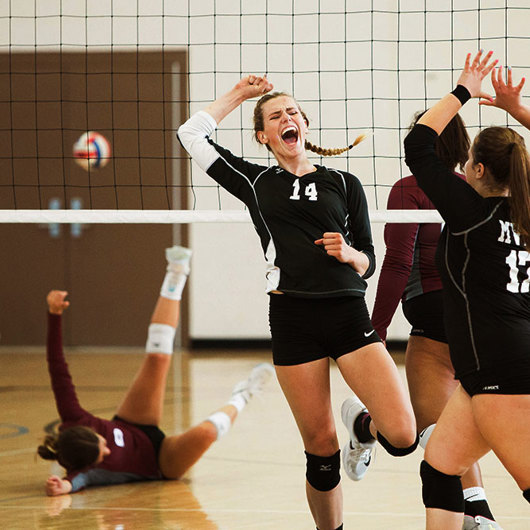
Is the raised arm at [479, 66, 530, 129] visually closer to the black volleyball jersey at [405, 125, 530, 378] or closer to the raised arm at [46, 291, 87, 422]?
the black volleyball jersey at [405, 125, 530, 378]

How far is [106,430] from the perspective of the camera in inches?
170

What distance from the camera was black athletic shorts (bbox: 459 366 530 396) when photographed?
7.63ft

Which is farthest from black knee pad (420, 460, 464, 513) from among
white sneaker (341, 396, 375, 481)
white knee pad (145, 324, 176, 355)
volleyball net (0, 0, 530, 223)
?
volleyball net (0, 0, 530, 223)

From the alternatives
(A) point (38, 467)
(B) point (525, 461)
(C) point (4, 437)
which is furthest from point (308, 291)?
(C) point (4, 437)

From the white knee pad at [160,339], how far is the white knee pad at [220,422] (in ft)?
1.45

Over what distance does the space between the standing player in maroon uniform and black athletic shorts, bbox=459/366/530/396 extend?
883 mm

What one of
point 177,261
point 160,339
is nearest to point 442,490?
point 160,339

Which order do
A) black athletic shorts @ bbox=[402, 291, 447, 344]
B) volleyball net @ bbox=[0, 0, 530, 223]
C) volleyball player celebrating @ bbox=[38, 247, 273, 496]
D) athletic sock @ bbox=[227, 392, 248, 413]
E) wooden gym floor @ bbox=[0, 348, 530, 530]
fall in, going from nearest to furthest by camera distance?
black athletic shorts @ bbox=[402, 291, 447, 344] → wooden gym floor @ bbox=[0, 348, 530, 530] → volleyball player celebrating @ bbox=[38, 247, 273, 496] → athletic sock @ bbox=[227, 392, 248, 413] → volleyball net @ bbox=[0, 0, 530, 223]

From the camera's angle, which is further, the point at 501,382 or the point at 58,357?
the point at 58,357

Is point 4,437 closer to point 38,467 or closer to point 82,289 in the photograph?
point 38,467

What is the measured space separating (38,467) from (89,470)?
1.82 ft

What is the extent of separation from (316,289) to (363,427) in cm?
72

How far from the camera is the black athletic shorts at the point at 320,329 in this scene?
291 cm

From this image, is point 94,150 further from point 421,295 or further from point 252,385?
point 421,295
